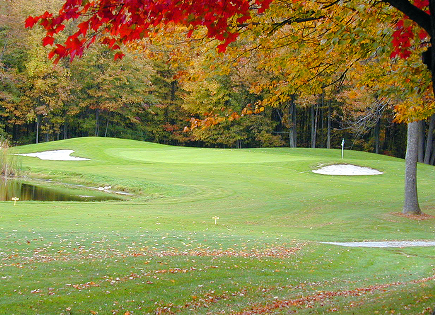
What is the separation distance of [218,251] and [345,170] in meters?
21.5

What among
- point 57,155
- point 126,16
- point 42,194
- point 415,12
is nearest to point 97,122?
point 57,155

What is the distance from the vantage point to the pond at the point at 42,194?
2139 centimetres

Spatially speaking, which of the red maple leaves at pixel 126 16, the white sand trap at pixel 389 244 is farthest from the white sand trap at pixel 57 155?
the red maple leaves at pixel 126 16

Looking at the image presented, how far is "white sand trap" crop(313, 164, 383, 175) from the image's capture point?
29452 mm

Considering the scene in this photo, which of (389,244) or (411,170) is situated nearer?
(389,244)

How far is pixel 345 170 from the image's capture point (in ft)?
98.8

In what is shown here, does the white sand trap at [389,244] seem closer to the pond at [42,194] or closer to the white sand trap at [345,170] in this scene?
the pond at [42,194]

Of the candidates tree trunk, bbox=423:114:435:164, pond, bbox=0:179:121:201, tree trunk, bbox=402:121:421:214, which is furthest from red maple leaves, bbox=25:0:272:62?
tree trunk, bbox=423:114:435:164

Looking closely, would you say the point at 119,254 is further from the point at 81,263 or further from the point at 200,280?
the point at 200,280

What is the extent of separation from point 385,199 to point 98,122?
42.7 m

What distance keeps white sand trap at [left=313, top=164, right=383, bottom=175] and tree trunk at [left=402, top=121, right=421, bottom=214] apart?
37.5ft

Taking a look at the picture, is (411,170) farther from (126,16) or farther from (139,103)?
(139,103)

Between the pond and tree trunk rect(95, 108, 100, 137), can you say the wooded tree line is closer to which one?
tree trunk rect(95, 108, 100, 137)

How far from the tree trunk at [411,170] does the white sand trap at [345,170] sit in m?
Result: 11.4
